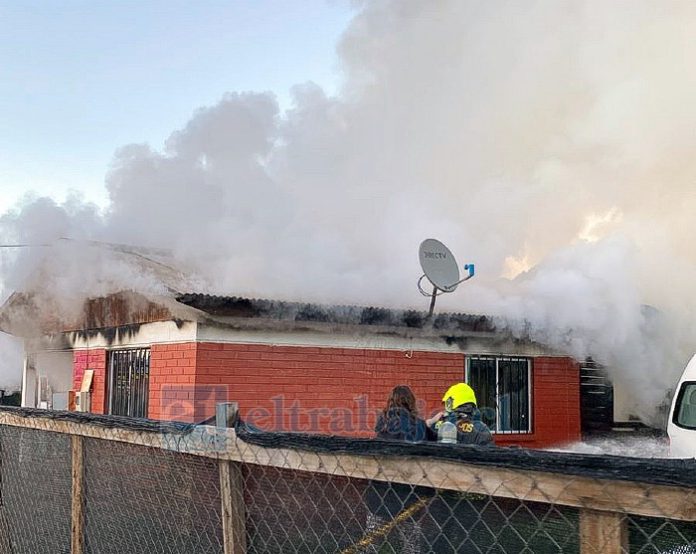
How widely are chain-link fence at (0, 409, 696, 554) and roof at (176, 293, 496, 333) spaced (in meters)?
3.76

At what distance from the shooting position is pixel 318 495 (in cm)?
226

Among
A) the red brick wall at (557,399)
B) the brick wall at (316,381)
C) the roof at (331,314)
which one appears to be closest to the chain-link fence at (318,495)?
the roof at (331,314)

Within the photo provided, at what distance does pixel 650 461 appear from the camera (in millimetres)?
1423

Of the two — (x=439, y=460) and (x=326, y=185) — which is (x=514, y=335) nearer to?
(x=326, y=185)

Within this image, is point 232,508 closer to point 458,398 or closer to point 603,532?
point 603,532

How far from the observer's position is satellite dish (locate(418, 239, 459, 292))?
29.1ft

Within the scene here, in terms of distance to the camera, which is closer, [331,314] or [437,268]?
[331,314]

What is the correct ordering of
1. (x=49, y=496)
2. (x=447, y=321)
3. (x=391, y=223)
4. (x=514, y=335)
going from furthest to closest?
(x=391, y=223)
(x=514, y=335)
(x=447, y=321)
(x=49, y=496)

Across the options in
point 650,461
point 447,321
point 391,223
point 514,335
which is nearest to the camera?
point 650,461

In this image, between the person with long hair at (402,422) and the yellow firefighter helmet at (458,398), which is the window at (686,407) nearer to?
the yellow firefighter helmet at (458,398)

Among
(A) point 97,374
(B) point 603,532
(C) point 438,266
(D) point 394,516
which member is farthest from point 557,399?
(B) point 603,532

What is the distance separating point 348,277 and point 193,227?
2391 millimetres

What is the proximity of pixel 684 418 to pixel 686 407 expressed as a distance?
108 mm

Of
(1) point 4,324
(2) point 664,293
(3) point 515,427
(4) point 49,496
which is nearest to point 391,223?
(3) point 515,427
